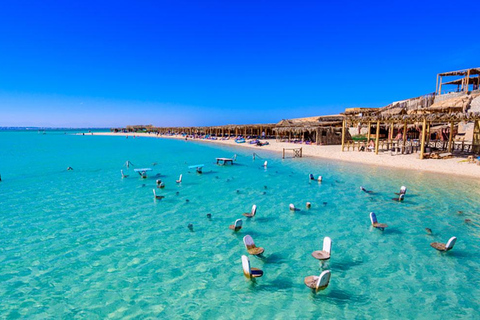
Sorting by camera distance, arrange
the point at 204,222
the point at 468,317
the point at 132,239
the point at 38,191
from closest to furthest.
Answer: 1. the point at 468,317
2. the point at 132,239
3. the point at 204,222
4. the point at 38,191

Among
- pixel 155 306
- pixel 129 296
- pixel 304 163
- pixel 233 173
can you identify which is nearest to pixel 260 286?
pixel 155 306

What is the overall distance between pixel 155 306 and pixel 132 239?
336 centimetres

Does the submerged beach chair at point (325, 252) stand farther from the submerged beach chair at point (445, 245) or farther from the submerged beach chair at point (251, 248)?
the submerged beach chair at point (445, 245)

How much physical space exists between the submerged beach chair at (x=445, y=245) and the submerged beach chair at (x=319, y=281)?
4173mm

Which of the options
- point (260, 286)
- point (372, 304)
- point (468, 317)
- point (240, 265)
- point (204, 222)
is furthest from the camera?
point (204, 222)

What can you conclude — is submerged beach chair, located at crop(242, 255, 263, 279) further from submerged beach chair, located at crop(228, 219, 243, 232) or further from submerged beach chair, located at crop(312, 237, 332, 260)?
submerged beach chair, located at crop(228, 219, 243, 232)

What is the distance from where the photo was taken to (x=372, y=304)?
5.35 metres

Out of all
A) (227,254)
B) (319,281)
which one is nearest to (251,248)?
(227,254)

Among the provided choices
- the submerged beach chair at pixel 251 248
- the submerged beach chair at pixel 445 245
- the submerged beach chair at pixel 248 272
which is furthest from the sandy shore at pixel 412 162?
the submerged beach chair at pixel 248 272

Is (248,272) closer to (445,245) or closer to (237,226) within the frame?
(237,226)

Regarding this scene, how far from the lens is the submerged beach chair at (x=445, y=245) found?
7.23 meters

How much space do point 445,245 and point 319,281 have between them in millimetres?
4788

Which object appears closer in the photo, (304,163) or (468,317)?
(468,317)

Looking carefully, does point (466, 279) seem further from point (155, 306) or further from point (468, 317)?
point (155, 306)
